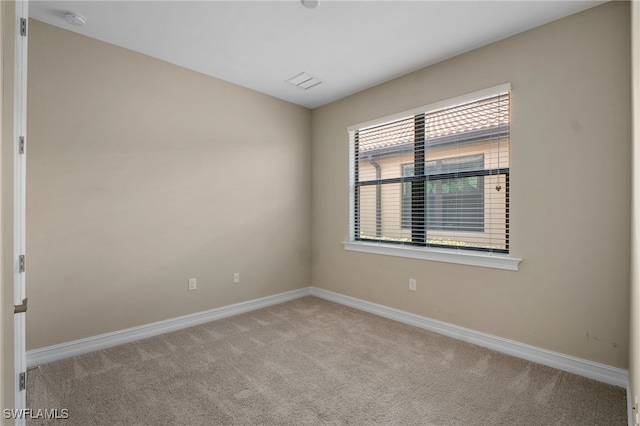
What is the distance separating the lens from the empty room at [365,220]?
2053 mm

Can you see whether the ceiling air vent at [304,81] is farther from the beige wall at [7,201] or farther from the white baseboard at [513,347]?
the white baseboard at [513,347]

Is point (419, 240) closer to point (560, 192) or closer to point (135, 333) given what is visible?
point (560, 192)

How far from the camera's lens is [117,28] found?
2590 millimetres

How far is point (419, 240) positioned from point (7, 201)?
3.15m

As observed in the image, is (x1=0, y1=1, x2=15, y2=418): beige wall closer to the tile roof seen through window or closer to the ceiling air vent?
the ceiling air vent

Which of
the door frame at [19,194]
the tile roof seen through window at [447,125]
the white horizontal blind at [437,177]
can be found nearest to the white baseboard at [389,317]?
the white horizontal blind at [437,177]

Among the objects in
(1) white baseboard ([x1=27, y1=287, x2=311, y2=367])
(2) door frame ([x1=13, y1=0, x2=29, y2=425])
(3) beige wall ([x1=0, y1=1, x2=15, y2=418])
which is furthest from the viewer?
(1) white baseboard ([x1=27, y1=287, x2=311, y2=367])

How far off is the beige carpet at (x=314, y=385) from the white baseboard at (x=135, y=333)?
0.28ft

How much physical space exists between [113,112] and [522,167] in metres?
3.58

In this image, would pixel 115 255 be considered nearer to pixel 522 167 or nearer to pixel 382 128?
pixel 382 128

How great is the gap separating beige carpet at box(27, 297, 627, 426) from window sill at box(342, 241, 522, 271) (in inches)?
29.2

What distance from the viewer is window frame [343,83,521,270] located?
109 inches

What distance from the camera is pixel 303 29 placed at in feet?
8.51

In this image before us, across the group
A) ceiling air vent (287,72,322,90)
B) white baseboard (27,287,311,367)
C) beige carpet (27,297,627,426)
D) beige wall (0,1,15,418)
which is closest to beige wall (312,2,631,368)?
beige carpet (27,297,627,426)
